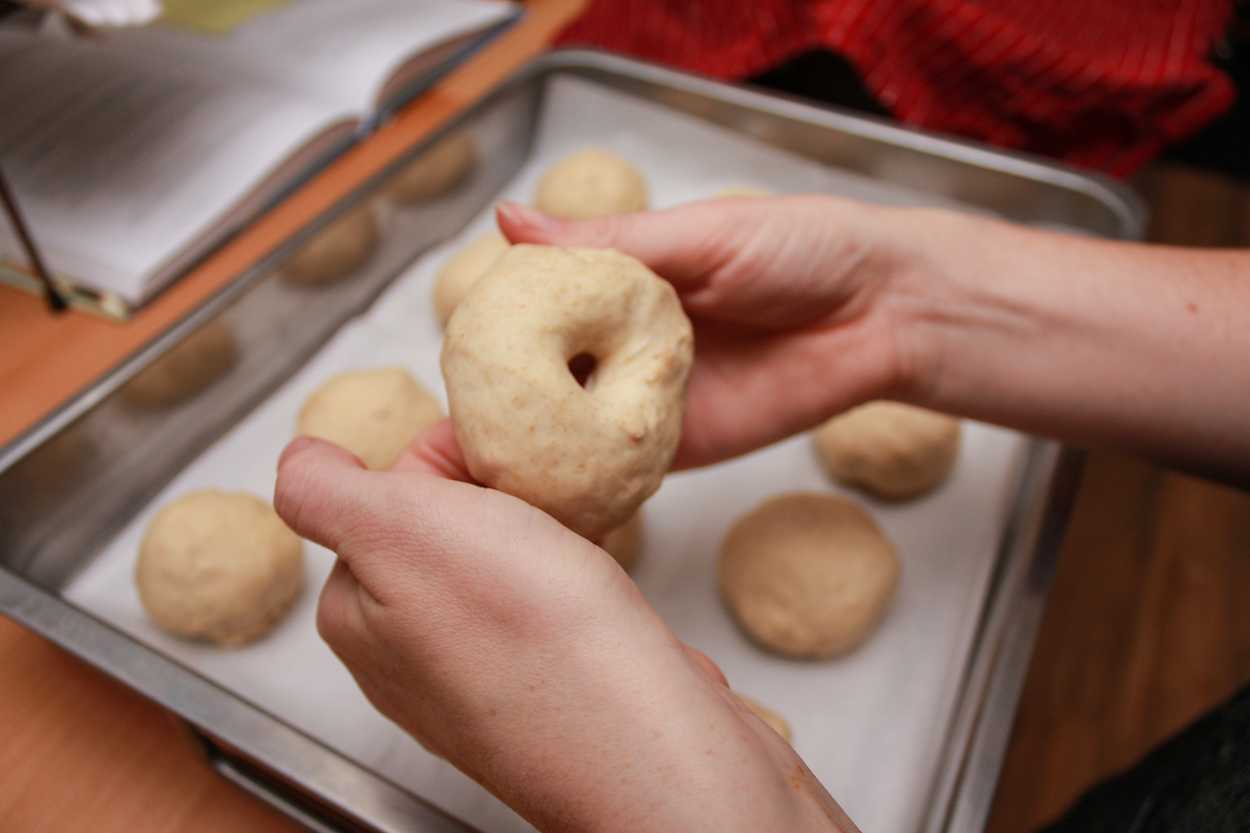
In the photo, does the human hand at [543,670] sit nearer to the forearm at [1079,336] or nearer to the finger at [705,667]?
the finger at [705,667]

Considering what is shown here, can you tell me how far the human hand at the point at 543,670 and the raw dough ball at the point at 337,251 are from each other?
0.80m

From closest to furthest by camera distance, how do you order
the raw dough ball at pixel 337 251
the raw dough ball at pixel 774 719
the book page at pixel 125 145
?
1. the raw dough ball at pixel 774 719
2. the raw dough ball at pixel 337 251
3. the book page at pixel 125 145

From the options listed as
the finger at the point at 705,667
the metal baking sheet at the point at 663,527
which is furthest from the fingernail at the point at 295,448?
the finger at the point at 705,667

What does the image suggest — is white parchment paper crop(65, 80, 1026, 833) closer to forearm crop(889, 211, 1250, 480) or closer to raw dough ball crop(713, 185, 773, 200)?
forearm crop(889, 211, 1250, 480)

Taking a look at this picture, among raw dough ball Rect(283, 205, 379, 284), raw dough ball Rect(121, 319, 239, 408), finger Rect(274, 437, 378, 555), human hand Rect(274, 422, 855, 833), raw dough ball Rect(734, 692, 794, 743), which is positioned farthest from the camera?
raw dough ball Rect(283, 205, 379, 284)

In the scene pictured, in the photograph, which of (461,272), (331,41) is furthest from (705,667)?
(331,41)

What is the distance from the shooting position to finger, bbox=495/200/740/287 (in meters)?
1.02

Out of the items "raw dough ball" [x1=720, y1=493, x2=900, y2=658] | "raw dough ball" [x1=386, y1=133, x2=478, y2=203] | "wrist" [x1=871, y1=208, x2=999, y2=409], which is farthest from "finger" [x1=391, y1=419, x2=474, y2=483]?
"raw dough ball" [x1=386, y1=133, x2=478, y2=203]

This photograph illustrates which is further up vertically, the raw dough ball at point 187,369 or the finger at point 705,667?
the finger at point 705,667

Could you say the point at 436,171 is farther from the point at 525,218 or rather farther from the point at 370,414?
the point at 525,218

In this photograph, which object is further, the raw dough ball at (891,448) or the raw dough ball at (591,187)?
the raw dough ball at (591,187)

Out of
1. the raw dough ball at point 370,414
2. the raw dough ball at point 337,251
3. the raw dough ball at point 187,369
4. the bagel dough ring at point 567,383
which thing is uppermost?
the bagel dough ring at point 567,383

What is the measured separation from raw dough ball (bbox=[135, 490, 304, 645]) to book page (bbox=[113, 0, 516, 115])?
38.5 inches

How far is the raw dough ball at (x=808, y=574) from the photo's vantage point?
1.21 metres
